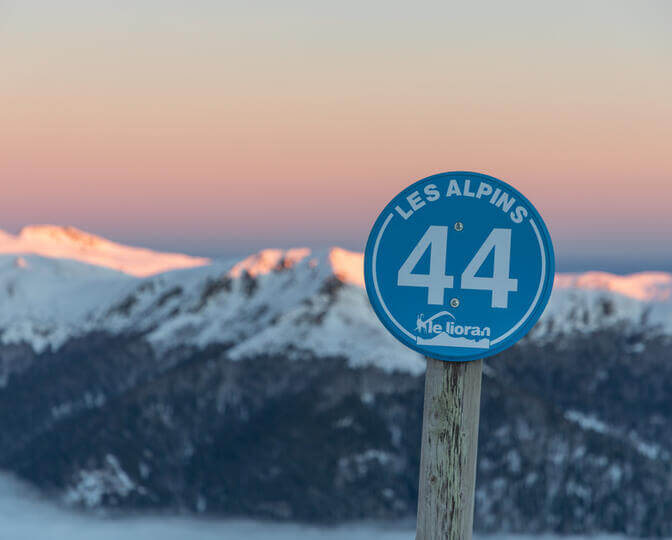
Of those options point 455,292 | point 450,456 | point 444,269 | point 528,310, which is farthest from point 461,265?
point 450,456

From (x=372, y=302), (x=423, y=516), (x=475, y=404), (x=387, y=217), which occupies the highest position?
(x=387, y=217)

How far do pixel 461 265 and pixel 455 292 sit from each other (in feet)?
1.05

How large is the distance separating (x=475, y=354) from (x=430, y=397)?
0.70m

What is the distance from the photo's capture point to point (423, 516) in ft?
39.1

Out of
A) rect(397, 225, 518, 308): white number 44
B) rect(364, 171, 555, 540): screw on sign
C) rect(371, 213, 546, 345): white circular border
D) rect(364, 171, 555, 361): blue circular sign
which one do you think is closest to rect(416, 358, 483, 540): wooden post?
rect(364, 171, 555, 540): screw on sign

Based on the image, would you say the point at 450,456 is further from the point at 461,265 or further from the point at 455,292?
the point at 461,265

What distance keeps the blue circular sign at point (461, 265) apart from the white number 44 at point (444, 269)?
11 millimetres

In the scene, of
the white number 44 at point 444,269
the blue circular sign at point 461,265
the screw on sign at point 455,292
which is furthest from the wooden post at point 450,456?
the white number 44 at point 444,269

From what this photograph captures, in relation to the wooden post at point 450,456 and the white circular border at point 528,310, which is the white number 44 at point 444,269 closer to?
the white circular border at point 528,310

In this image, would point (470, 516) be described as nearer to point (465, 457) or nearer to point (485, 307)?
point (465, 457)

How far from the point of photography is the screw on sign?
11758 millimetres

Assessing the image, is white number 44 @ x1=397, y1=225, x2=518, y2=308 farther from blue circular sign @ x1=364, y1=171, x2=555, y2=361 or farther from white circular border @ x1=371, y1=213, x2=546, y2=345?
white circular border @ x1=371, y1=213, x2=546, y2=345

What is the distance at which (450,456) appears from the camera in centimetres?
1184

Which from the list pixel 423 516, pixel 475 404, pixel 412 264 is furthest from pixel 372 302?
pixel 423 516
